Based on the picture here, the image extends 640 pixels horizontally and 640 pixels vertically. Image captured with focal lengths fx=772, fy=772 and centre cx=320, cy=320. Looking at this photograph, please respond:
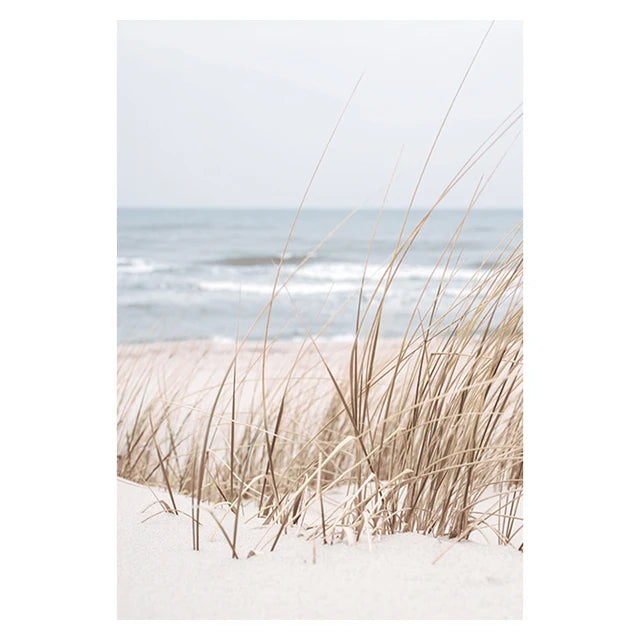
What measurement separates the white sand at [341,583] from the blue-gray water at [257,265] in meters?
0.67

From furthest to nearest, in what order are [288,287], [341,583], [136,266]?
[288,287] < [136,266] < [341,583]

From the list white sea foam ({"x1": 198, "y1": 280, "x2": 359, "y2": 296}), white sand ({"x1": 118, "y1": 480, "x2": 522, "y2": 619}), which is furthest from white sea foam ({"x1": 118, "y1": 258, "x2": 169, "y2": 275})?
white sand ({"x1": 118, "y1": 480, "x2": 522, "y2": 619})

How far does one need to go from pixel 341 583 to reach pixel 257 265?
104 cm

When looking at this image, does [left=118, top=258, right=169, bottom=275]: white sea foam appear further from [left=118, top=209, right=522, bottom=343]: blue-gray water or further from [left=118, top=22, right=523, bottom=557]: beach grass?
[left=118, top=22, right=523, bottom=557]: beach grass

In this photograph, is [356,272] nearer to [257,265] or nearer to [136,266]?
[257,265]

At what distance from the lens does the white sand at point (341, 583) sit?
165 centimetres

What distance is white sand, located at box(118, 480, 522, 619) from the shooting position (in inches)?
64.9

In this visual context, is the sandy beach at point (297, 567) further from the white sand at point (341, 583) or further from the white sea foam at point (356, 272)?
the white sea foam at point (356, 272)

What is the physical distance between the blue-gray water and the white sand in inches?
26.3

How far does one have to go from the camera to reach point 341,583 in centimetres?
166

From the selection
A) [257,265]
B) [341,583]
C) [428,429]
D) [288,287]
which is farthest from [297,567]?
[257,265]

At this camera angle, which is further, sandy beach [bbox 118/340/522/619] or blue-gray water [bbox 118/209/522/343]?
blue-gray water [bbox 118/209/522/343]

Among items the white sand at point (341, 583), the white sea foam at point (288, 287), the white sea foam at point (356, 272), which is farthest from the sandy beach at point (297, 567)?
the white sea foam at point (288, 287)
